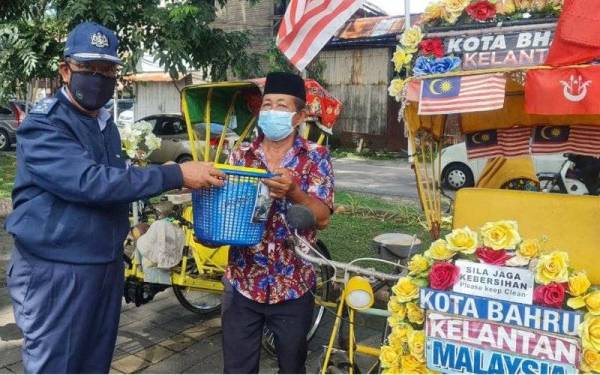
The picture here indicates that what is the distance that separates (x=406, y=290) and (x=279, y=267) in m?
0.59

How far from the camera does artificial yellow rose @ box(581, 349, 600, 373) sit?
200 centimetres

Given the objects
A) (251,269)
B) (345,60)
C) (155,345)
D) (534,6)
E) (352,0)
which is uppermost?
(345,60)

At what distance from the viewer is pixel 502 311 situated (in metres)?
2.16

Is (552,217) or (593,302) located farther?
(552,217)

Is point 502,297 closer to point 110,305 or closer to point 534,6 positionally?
point 110,305

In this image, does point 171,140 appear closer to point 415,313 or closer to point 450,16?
point 450,16

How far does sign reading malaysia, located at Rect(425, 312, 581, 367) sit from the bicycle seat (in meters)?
0.79

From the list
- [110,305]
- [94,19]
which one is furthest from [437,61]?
[94,19]

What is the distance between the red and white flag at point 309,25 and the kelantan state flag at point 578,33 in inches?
73.3

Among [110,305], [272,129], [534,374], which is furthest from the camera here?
[272,129]

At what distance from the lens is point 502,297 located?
216 cm

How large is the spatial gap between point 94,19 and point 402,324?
182 inches

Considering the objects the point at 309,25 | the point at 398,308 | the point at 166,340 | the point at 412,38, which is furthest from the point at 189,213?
the point at 398,308

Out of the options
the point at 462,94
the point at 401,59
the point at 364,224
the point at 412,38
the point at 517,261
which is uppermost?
the point at 412,38
